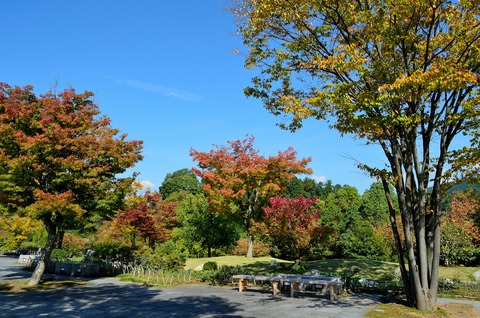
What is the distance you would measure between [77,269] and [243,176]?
12.7 meters

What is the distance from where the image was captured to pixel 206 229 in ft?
96.4

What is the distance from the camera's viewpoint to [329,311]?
32.8 ft

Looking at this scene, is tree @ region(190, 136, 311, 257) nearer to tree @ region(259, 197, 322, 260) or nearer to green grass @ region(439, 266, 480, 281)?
tree @ region(259, 197, 322, 260)

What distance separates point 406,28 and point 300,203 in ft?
36.0

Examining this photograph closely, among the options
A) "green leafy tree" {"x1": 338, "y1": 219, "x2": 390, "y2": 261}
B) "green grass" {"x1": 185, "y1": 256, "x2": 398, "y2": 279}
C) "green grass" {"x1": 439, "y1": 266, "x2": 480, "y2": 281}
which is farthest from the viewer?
"green leafy tree" {"x1": 338, "y1": 219, "x2": 390, "y2": 261}

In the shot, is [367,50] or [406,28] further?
[367,50]

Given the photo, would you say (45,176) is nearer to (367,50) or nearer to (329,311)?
(329,311)

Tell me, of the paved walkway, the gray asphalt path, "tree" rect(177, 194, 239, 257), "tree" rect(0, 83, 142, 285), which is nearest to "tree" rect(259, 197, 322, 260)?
the paved walkway

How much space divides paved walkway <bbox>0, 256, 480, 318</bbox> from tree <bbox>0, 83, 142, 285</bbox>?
312 centimetres

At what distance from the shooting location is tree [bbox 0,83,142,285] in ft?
43.1

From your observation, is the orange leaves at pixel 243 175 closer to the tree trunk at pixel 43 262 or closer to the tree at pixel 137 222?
the tree at pixel 137 222

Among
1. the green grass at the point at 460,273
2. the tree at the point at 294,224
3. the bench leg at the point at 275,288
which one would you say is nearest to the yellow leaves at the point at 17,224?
the tree at the point at 294,224

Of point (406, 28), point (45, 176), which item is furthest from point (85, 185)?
point (406, 28)

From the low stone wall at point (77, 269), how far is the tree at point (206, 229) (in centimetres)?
1184
